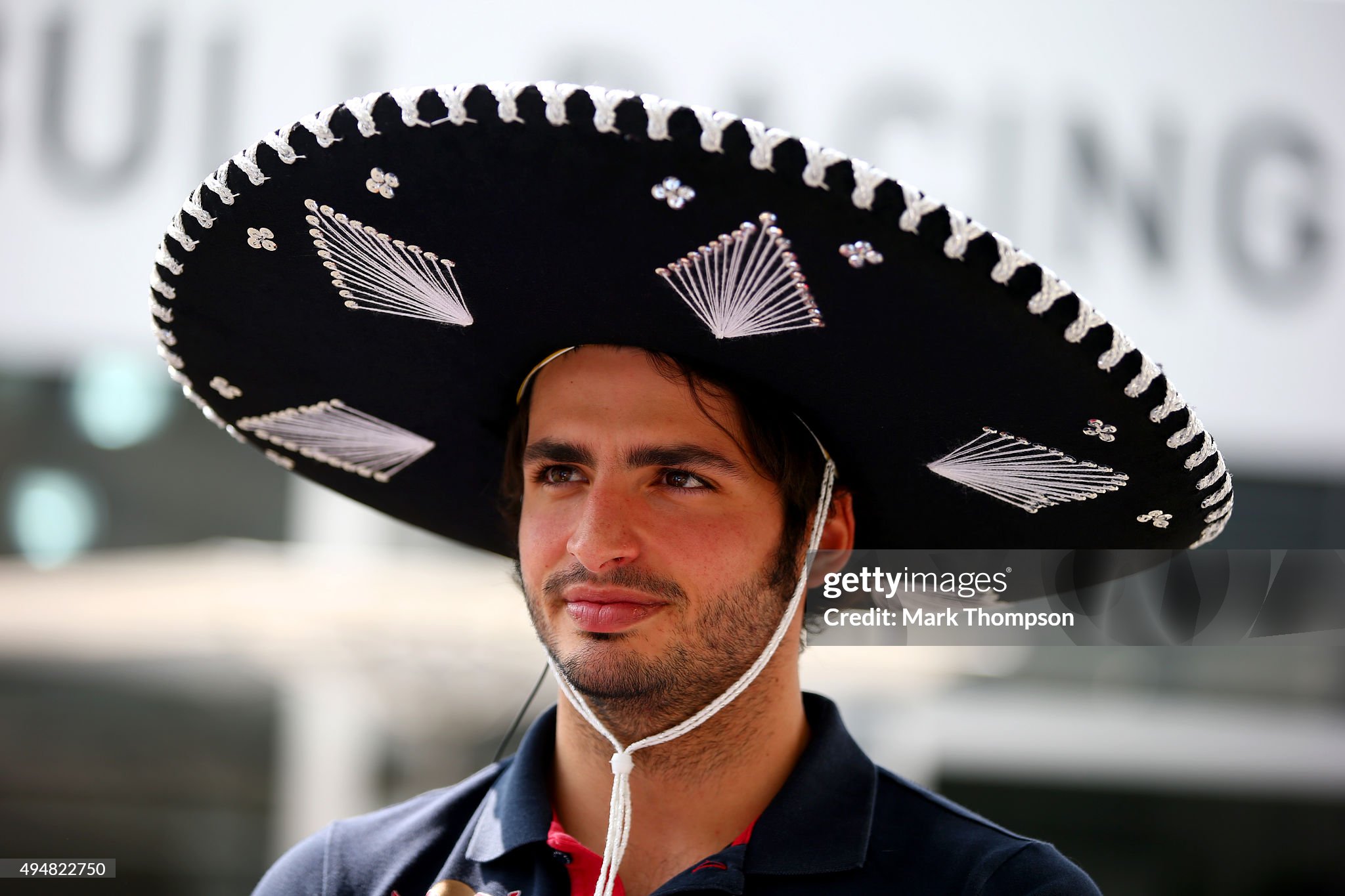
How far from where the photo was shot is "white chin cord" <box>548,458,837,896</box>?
156cm

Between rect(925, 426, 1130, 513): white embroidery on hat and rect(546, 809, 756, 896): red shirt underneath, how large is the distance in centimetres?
59

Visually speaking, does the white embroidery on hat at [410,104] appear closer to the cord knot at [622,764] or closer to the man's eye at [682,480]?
the man's eye at [682,480]

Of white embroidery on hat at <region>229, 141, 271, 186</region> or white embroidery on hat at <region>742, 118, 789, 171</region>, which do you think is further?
white embroidery on hat at <region>229, 141, 271, 186</region>

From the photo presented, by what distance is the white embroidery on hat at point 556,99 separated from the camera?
1.11 meters

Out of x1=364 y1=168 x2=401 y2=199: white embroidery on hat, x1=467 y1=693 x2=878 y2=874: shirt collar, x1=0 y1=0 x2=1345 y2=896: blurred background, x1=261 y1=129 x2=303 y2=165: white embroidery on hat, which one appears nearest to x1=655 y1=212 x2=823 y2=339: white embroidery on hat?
x1=364 y1=168 x2=401 y2=199: white embroidery on hat

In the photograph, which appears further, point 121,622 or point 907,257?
point 121,622

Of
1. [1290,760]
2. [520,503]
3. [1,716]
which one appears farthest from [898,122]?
[1,716]

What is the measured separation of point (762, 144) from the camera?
1089mm

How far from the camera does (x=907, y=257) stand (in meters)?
1.17

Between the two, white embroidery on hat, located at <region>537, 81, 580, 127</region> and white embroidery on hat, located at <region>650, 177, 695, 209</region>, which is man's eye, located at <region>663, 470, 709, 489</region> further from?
white embroidery on hat, located at <region>537, 81, 580, 127</region>

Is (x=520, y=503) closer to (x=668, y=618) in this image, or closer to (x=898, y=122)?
(x=668, y=618)

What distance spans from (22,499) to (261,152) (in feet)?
13.0

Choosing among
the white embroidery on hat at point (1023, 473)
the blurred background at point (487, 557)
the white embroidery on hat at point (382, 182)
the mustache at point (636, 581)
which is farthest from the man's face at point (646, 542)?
the blurred background at point (487, 557)

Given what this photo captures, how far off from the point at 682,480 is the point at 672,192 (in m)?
0.54
